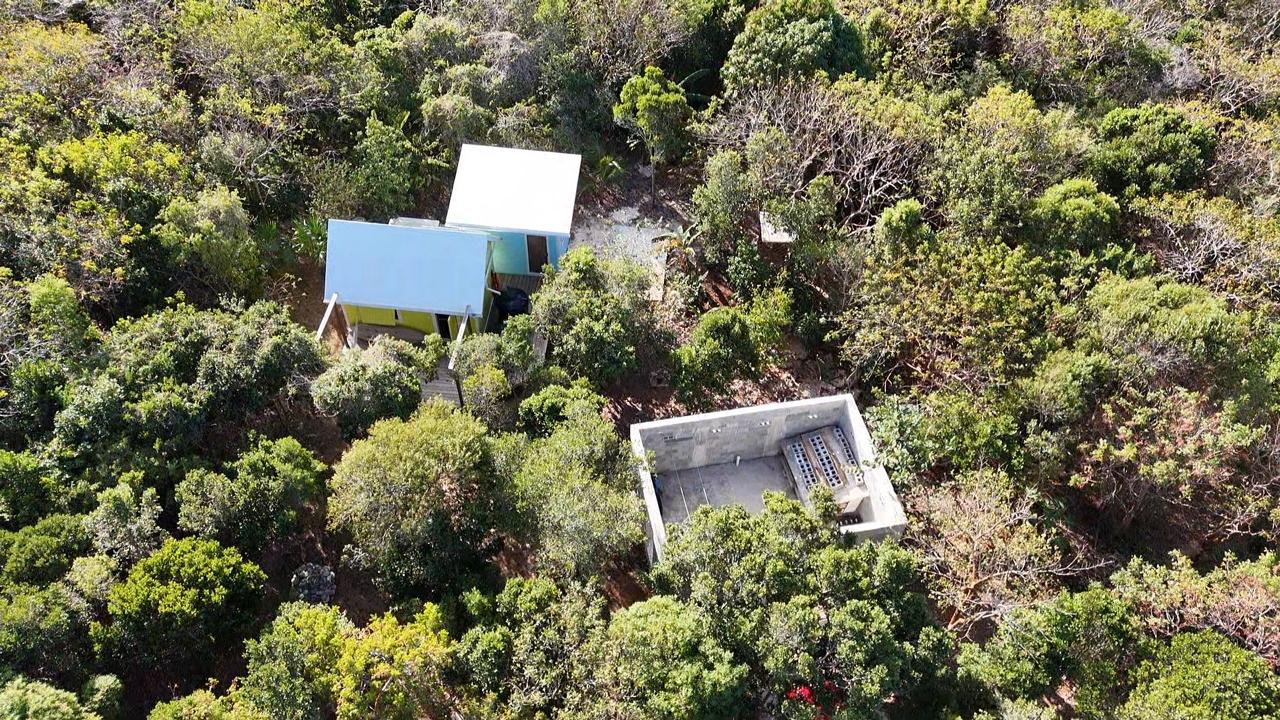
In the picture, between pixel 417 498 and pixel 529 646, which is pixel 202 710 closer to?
pixel 417 498

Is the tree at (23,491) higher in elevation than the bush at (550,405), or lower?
higher

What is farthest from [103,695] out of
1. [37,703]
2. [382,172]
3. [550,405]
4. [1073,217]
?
[1073,217]

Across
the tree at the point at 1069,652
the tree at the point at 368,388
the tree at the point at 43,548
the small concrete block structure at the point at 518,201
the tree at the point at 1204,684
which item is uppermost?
the small concrete block structure at the point at 518,201

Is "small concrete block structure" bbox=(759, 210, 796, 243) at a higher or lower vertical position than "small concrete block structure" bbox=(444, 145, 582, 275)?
lower

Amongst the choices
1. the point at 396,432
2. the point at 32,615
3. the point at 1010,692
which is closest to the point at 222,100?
the point at 396,432

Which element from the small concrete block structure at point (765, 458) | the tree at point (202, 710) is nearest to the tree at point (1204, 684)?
the small concrete block structure at point (765, 458)

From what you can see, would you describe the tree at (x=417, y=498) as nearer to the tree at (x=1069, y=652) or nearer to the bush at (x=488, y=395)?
the bush at (x=488, y=395)

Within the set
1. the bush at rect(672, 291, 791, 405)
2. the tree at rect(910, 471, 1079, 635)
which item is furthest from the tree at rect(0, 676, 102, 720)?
the tree at rect(910, 471, 1079, 635)

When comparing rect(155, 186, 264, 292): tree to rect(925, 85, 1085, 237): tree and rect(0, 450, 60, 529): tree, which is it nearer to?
rect(0, 450, 60, 529): tree
